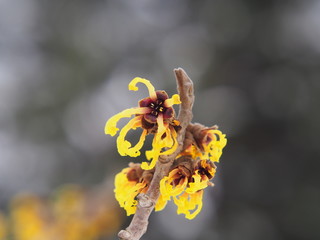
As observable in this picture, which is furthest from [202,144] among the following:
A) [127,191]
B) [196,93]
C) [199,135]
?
[196,93]

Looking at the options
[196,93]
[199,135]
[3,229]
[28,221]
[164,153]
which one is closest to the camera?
[164,153]

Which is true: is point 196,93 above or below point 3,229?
above

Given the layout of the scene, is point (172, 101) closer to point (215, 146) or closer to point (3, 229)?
A: point (215, 146)

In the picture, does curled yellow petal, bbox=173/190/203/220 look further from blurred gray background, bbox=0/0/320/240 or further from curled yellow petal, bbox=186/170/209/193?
blurred gray background, bbox=0/0/320/240

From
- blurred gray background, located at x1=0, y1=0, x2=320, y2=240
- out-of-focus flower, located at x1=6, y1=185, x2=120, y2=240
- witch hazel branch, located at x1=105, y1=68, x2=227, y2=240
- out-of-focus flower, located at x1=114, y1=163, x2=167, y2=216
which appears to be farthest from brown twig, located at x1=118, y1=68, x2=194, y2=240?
blurred gray background, located at x1=0, y1=0, x2=320, y2=240

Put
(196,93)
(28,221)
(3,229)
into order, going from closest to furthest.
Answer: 1. (3,229)
2. (28,221)
3. (196,93)

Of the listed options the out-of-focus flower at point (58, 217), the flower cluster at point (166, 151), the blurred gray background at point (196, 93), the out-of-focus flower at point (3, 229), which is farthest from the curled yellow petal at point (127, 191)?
the blurred gray background at point (196, 93)

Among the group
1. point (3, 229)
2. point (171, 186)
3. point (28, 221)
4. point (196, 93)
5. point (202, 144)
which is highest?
point (196, 93)
